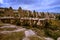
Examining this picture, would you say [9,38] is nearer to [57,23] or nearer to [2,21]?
[57,23]

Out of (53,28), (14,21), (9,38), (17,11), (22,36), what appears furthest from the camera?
(17,11)

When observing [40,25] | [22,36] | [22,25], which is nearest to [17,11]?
[22,25]

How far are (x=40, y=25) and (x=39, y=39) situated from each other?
1817 millimetres

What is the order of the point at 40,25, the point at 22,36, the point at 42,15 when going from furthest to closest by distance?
the point at 42,15 → the point at 40,25 → the point at 22,36

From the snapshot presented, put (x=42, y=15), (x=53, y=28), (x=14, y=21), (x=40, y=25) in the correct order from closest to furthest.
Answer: (x=53, y=28), (x=40, y=25), (x=14, y=21), (x=42, y=15)

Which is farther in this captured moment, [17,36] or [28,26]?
[28,26]

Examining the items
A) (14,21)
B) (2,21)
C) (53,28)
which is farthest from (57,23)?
(2,21)

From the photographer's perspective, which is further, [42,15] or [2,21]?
[42,15]

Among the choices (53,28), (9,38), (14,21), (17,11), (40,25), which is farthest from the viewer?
(17,11)

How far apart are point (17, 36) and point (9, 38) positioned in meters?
0.31

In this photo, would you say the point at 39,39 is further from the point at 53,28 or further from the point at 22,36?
the point at 53,28

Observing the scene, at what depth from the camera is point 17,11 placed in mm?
8617

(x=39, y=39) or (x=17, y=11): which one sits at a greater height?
(x=17, y=11)

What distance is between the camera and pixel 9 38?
4.33m
